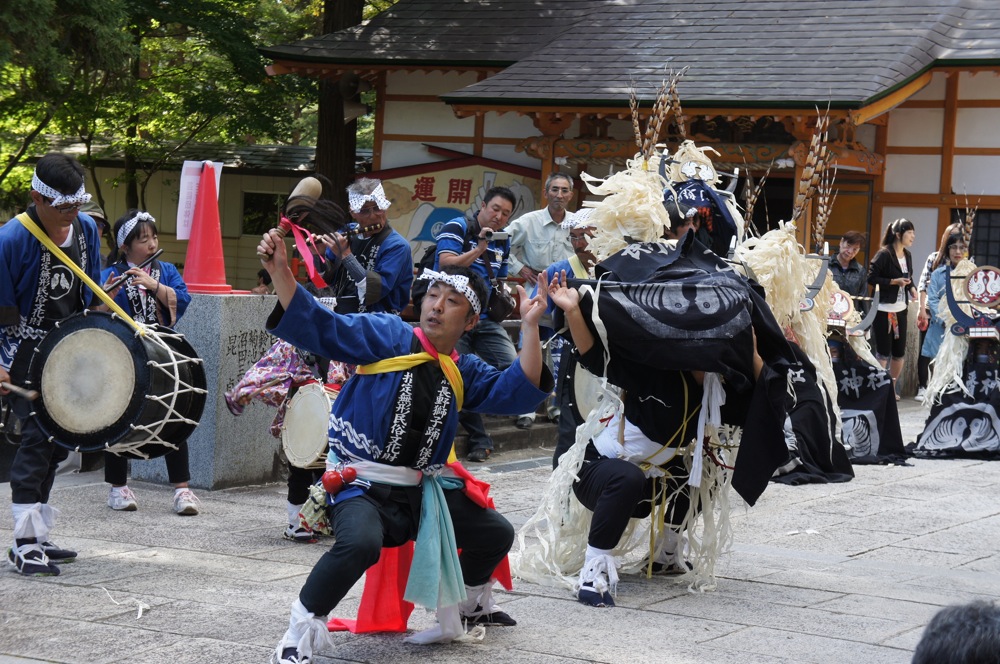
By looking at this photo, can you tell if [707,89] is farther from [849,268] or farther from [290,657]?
[290,657]

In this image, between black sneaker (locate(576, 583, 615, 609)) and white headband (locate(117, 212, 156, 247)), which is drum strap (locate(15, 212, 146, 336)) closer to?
white headband (locate(117, 212, 156, 247))

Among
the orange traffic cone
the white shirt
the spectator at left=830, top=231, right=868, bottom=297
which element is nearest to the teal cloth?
the orange traffic cone

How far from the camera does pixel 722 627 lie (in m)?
4.92

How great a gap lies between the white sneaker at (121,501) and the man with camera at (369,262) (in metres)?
1.53

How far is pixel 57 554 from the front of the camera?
218 inches

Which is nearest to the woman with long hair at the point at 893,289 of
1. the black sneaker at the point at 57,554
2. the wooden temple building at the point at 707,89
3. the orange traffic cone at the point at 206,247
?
the wooden temple building at the point at 707,89

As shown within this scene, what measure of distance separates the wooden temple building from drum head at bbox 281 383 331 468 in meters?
7.74

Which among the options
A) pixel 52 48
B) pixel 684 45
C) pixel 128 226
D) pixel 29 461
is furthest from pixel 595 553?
pixel 684 45

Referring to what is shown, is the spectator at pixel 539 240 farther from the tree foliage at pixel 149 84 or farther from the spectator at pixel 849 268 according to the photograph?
the tree foliage at pixel 149 84

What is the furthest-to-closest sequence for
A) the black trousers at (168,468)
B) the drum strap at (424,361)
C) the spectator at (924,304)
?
the spectator at (924,304), the black trousers at (168,468), the drum strap at (424,361)

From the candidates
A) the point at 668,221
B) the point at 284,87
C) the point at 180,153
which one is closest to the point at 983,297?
the point at 668,221

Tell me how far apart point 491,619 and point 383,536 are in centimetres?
71

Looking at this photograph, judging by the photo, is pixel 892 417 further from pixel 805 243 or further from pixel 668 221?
pixel 668 221

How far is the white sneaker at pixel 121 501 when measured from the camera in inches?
266
